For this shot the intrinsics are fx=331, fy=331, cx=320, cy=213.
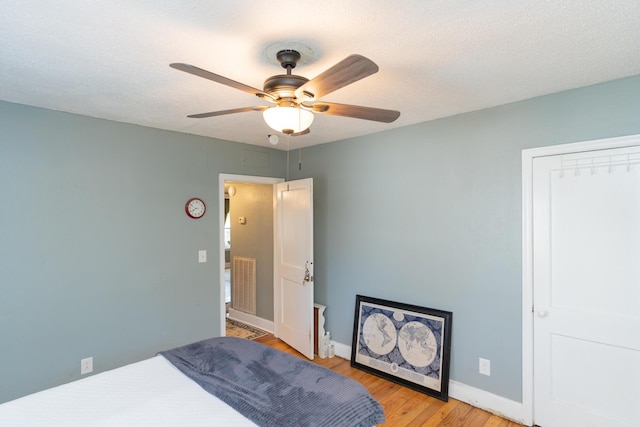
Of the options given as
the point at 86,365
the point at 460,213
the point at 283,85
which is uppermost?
the point at 283,85

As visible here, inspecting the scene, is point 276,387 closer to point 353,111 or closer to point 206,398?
point 206,398

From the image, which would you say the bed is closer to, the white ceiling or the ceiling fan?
the ceiling fan

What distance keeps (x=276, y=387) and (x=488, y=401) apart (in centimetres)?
189

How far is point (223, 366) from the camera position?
1.98m

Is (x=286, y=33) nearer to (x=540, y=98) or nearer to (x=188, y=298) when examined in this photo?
(x=540, y=98)

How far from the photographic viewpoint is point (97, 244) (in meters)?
2.78

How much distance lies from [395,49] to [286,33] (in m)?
0.57

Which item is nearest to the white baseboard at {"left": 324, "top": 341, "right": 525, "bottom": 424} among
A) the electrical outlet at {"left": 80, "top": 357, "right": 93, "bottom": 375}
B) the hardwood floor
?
the hardwood floor

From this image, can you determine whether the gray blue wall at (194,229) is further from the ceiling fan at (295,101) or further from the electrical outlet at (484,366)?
the ceiling fan at (295,101)

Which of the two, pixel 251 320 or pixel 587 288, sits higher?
pixel 587 288

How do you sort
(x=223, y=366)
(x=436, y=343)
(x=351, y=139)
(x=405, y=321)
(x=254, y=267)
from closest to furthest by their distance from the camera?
(x=223, y=366) → (x=436, y=343) → (x=405, y=321) → (x=351, y=139) → (x=254, y=267)

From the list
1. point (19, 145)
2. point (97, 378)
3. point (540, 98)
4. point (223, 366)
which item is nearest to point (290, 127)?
point (223, 366)

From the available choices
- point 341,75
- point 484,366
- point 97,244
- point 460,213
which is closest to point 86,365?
point 97,244

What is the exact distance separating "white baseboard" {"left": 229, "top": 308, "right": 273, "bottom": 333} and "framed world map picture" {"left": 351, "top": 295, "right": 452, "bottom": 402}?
142 cm
